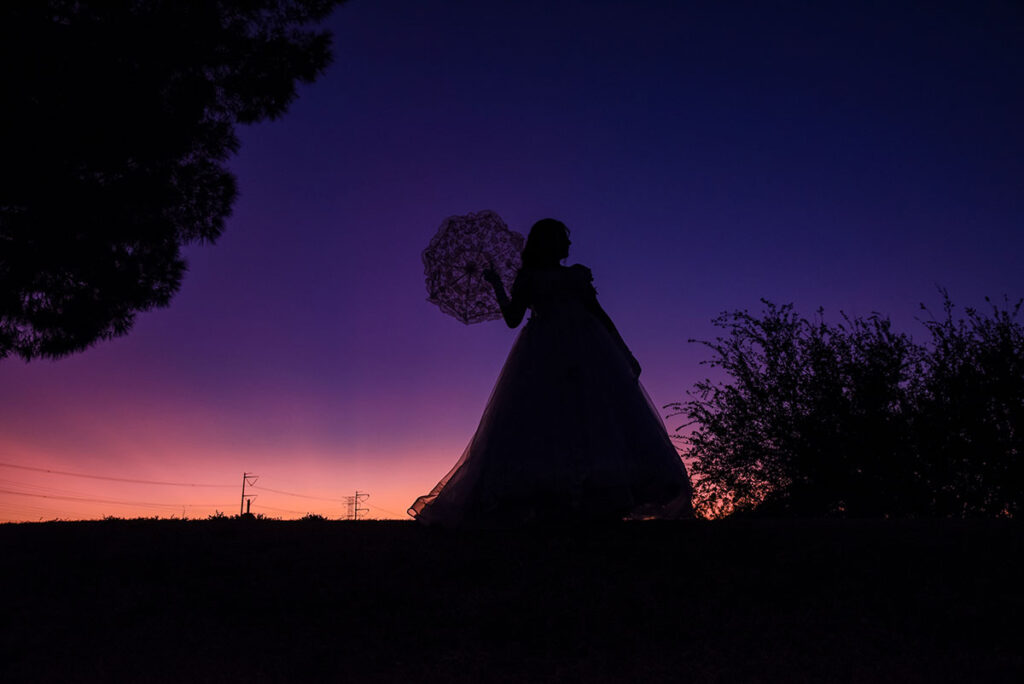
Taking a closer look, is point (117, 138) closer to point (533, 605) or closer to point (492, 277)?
point (492, 277)

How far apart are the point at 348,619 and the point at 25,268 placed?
27.6 ft

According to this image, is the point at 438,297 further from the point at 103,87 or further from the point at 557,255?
the point at 103,87

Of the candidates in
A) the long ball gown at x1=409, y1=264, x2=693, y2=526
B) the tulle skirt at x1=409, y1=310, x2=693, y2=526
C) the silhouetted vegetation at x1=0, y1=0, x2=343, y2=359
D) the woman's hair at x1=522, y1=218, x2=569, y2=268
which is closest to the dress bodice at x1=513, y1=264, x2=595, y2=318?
the long ball gown at x1=409, y1=264, x2=693, y2=526

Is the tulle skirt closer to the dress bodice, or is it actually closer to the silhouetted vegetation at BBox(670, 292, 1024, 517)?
the dress bodice

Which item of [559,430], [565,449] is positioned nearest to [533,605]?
[565,449]

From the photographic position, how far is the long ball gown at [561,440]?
20.5 feet

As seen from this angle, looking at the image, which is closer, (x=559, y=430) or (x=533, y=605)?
(x=533, y=605)

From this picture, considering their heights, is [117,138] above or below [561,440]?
above

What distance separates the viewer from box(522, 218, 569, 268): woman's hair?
7352 mm

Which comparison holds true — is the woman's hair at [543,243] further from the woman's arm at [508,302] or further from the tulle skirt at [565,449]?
the tulle skirt at [565,449]

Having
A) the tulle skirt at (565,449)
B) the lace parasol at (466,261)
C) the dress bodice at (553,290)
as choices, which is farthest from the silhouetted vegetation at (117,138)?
the tulle skirt at (565,449)

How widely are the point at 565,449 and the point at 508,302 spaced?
1.75 m

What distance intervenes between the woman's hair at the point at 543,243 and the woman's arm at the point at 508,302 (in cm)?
39

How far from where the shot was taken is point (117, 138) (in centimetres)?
984
